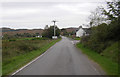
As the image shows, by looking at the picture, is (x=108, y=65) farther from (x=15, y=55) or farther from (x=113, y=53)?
(x=15, y=55)

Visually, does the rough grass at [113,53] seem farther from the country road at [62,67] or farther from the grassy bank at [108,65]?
the country road at [62,67]

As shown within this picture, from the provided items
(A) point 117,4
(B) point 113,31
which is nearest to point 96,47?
(B) point 113,31

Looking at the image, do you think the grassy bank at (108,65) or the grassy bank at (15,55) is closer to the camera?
the grassy bank at (108,65)

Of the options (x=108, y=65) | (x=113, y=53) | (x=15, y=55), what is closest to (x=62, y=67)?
(x=108, y=65)

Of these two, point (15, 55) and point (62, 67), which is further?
point (15, 55)

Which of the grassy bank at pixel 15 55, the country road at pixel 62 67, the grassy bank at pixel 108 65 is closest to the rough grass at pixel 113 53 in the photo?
the grassy bank at pixel 108 65

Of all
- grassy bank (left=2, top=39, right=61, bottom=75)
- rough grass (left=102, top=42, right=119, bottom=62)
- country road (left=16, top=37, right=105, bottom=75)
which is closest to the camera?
country road (left=16, top=37, right=105, bottom=75)

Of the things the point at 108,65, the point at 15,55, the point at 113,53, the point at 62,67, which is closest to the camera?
the point at 62,67

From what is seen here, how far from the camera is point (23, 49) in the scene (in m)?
21.4

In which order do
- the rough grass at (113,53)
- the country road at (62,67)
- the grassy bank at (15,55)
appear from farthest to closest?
the rough grass at (113,53), the grassy bank at (15,55), the country road at (62,67)

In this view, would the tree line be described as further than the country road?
Yes

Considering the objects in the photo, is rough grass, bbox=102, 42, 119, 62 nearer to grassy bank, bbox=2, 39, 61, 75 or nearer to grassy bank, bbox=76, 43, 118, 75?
grassy bank, bbox=76, 43, 118, 75

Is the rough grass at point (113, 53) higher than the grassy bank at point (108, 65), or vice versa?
the rough grass at point (113, 53)

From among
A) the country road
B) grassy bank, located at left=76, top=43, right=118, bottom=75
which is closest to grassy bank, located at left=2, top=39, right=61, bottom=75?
the country road
